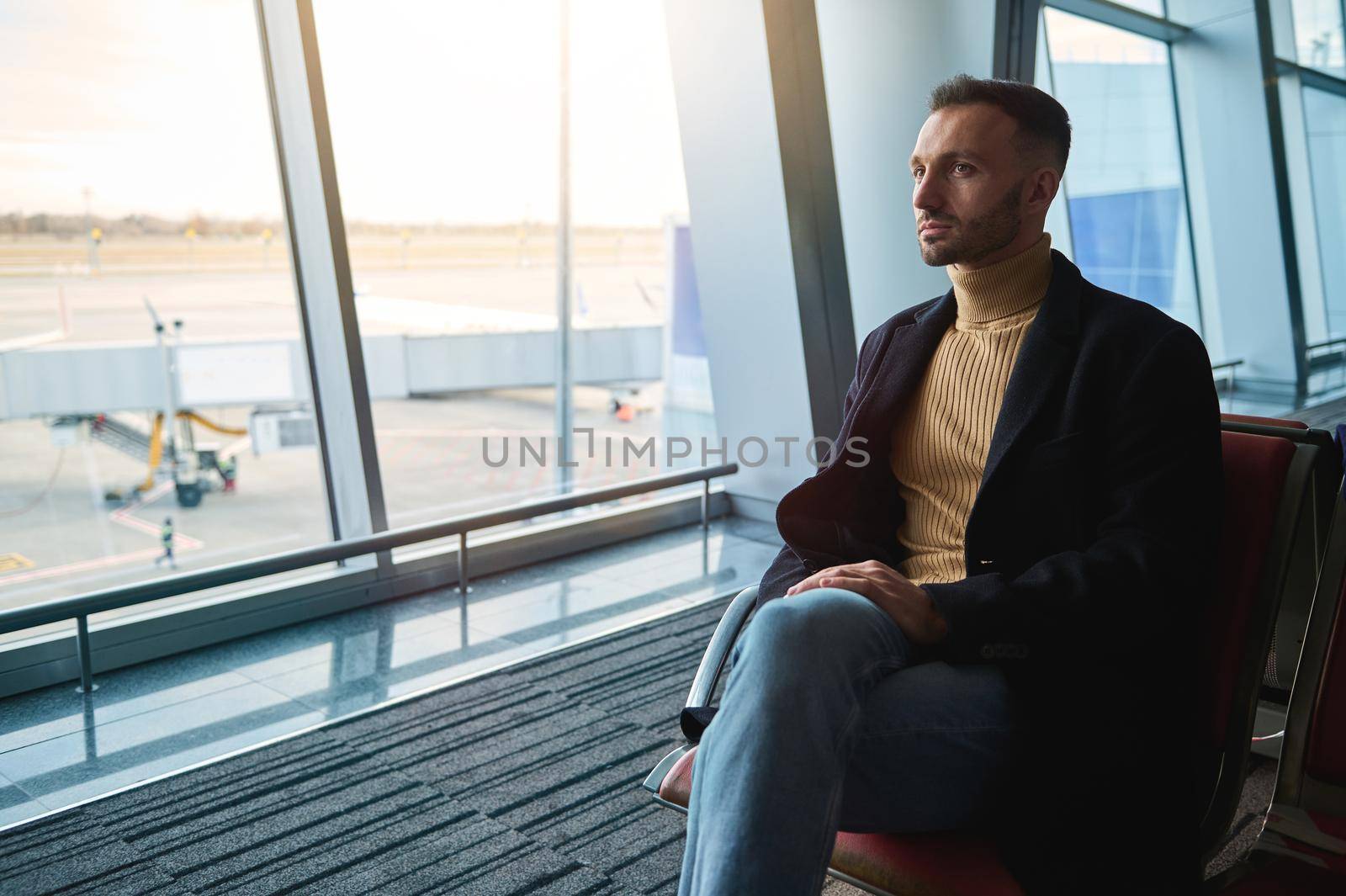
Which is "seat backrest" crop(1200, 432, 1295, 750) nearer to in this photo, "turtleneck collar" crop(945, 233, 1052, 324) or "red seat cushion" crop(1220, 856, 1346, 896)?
"red seat cushion" crop(1220, 856, 1346, 896)

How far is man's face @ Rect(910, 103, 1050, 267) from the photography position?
150 centimetres

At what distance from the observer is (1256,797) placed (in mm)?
2137

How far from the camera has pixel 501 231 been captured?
4117 millimetres

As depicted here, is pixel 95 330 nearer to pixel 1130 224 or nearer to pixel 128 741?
pixel 128 741

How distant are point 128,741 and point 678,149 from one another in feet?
10.5

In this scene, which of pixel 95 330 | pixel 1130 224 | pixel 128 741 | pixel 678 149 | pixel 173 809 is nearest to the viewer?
pixel 173 809

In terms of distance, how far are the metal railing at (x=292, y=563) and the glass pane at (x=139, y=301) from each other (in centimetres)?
27

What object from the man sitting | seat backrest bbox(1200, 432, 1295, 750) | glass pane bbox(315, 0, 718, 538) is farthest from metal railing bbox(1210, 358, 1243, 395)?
seat backrest bbox(1200, 432, 1295, 750)

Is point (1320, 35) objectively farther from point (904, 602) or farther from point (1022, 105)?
point (904, 602)

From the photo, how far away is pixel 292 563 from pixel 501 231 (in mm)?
1564

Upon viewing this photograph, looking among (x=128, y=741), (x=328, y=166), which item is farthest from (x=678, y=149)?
(x=128, y=741)

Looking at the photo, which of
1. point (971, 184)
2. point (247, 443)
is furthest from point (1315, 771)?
point (247, 443)

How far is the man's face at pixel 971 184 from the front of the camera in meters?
1.50

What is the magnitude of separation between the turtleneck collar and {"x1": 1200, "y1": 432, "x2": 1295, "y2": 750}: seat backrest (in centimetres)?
39
